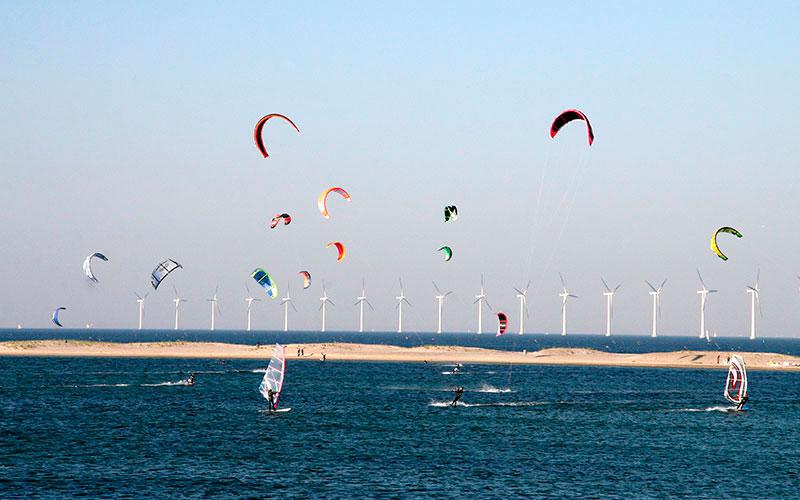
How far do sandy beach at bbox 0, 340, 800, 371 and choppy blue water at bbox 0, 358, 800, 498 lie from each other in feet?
145

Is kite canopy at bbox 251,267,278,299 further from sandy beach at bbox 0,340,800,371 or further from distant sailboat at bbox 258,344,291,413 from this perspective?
sandy beach at bbox 0,340,800,371

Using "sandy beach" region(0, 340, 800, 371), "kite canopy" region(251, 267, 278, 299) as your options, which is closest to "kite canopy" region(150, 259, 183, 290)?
"kite canopy" region(251, 267, 278, 299)

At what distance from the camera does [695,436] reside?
177 feet

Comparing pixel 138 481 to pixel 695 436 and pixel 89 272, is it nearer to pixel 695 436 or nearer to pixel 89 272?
pixel 695 436

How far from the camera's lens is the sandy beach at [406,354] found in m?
135

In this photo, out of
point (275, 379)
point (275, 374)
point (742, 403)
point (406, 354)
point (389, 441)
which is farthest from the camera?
point (406, 354)

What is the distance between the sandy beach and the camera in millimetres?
134625

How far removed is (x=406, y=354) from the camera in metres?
158

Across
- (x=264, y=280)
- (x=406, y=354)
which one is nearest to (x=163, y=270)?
(x=264, y=280)

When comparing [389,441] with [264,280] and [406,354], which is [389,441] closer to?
[264,280]

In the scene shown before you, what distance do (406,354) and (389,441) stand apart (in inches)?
4282

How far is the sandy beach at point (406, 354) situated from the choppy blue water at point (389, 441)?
145 ft

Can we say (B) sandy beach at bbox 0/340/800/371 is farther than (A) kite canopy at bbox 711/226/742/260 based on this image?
Yes

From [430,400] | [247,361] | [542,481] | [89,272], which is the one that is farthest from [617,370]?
[542,481]
